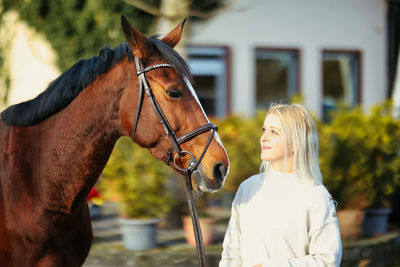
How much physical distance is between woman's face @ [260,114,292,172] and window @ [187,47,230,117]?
6.07 m

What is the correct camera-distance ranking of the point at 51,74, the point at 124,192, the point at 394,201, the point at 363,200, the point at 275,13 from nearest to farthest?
the point at 124,192
the point at 363,200
the point at 394,201
the point at 51,74
the point at 275,13

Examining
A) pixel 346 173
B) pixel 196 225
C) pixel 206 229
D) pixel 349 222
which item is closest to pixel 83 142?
pixel 196 225

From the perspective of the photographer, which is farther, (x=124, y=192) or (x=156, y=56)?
(x=124, y=192)

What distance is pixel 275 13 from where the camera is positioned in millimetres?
7902

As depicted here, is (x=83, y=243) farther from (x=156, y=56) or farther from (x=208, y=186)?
(x=156, y=56)

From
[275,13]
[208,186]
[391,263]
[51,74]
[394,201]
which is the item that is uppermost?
[275,13]

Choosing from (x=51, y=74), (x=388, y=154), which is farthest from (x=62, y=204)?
(x=51, y=74)

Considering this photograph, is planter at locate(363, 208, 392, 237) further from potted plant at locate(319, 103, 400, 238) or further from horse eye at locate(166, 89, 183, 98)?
horse eye at locate(166, 89, 183, 98)

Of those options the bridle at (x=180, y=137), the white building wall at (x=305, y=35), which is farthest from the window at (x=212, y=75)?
the bridle at (x=180, y=137)

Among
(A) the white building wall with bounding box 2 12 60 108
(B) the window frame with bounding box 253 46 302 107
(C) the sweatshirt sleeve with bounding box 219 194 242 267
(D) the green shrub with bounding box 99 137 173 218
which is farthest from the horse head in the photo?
(B) the window frame with bounding box 253 46 302 107

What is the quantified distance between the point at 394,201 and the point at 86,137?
17.9 feet

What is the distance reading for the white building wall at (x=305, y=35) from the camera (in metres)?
7.71

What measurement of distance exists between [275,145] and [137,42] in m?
0.76

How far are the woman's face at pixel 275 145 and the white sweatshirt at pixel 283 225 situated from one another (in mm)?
47
